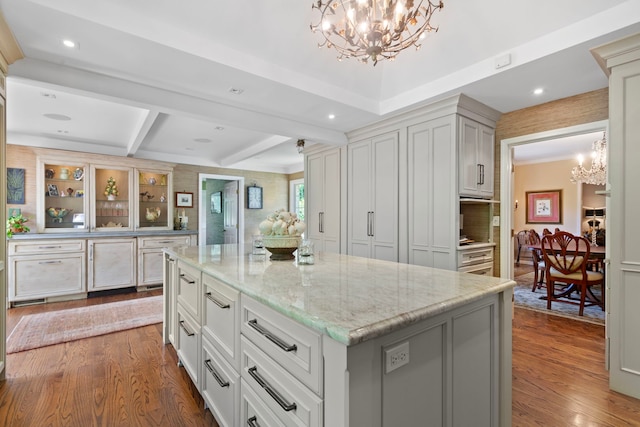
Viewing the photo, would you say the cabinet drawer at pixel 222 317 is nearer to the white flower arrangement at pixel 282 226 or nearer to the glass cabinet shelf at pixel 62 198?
the white flower arrangement at pixel 282 226

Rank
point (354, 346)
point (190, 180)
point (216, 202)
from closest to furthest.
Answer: point (354, 346) < point (190, 180) < point (216, 202)

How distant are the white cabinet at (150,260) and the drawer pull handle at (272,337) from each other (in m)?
4.52

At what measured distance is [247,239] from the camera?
7086 millimetres

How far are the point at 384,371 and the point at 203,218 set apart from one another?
243 inches

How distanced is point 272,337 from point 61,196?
5.31m

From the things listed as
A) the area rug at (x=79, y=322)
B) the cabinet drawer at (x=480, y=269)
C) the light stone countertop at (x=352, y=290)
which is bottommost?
the area rug at (x=79, y=322)

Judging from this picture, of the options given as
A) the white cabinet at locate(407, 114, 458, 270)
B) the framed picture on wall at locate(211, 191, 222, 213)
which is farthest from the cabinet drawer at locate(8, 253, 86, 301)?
the white cabinet at locate(407, 114, 458, 270)

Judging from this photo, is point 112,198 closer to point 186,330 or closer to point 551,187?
point 186,330

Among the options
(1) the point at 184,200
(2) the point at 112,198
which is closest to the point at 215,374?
(2) the point at 112,198

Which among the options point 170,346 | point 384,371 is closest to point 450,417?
point 384,371

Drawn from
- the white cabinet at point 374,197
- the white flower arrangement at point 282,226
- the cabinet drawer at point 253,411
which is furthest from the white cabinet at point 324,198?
the cabinet drawer at point 253,411

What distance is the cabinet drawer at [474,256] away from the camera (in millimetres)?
3180

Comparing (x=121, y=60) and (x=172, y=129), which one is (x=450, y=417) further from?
(x=172, y=129)

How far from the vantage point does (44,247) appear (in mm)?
4320
